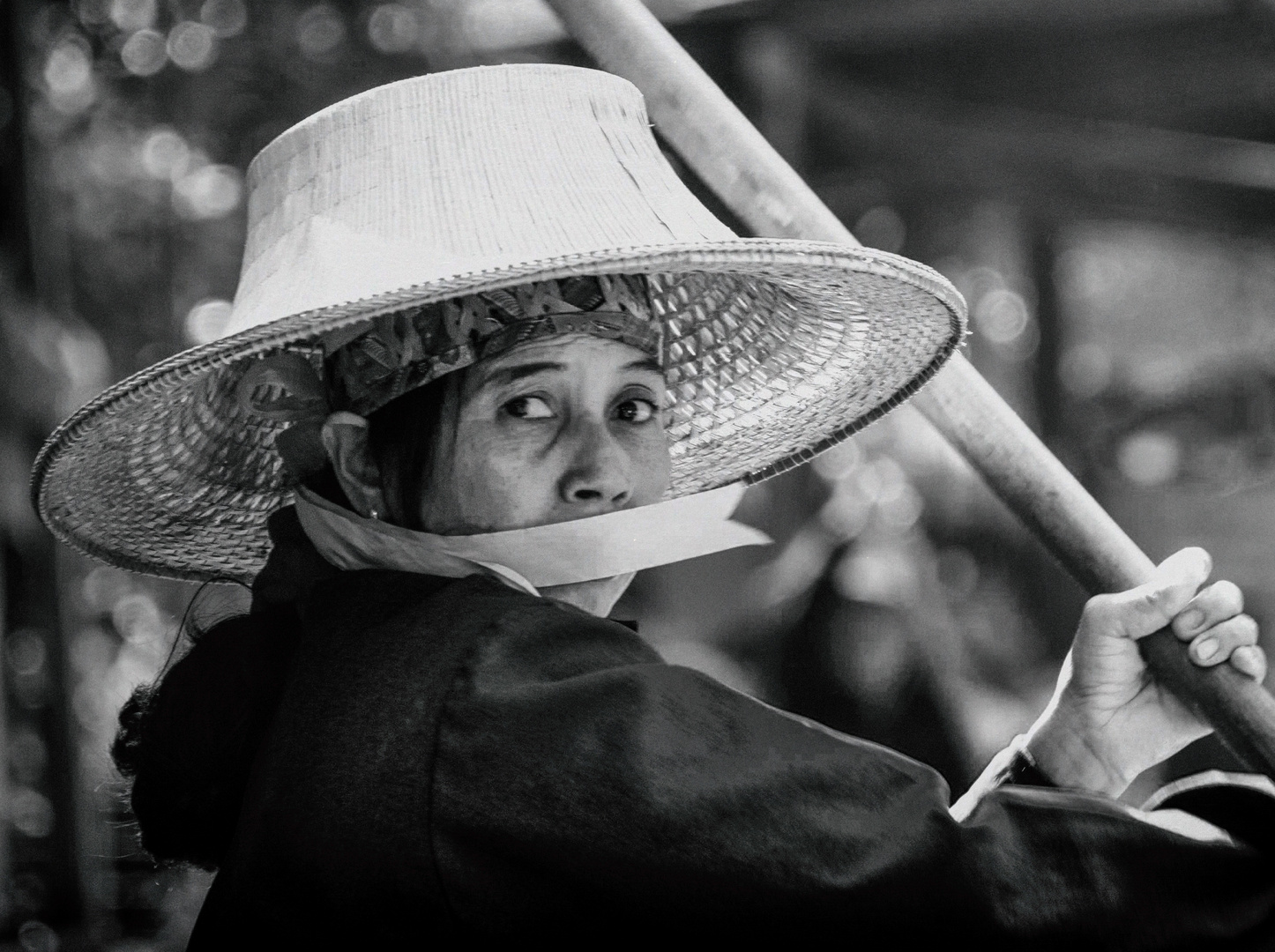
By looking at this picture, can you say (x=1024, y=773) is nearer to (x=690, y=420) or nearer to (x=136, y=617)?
(x=690, y=420)

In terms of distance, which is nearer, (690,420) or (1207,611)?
(1207,611)

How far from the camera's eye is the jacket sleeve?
3.97 feet

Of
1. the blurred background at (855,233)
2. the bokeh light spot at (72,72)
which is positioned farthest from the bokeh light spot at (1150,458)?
the bokeh light spot at (72,72)

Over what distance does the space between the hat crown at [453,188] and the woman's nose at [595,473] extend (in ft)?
0.75

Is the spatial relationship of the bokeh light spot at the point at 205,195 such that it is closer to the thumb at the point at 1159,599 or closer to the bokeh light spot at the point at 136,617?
the bokeh light spot at the point at 136,617

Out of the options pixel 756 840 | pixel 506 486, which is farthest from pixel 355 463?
pixel 756 840

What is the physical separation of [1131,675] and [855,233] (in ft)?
15.7

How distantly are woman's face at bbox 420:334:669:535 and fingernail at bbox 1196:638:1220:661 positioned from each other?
2.01 feet

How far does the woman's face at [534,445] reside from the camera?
1647 millimetres

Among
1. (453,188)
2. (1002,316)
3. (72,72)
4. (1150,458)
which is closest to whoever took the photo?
(453,188)

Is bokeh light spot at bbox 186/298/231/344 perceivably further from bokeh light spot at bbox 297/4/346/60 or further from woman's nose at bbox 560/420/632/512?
woman's nose at bbox 560/420/632/512

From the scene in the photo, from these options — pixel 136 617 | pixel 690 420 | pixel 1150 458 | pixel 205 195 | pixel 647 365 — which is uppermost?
pixel 647 365

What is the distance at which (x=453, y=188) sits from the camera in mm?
1624

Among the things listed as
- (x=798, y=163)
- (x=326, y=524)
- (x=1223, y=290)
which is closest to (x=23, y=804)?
(x=798, y=163)
